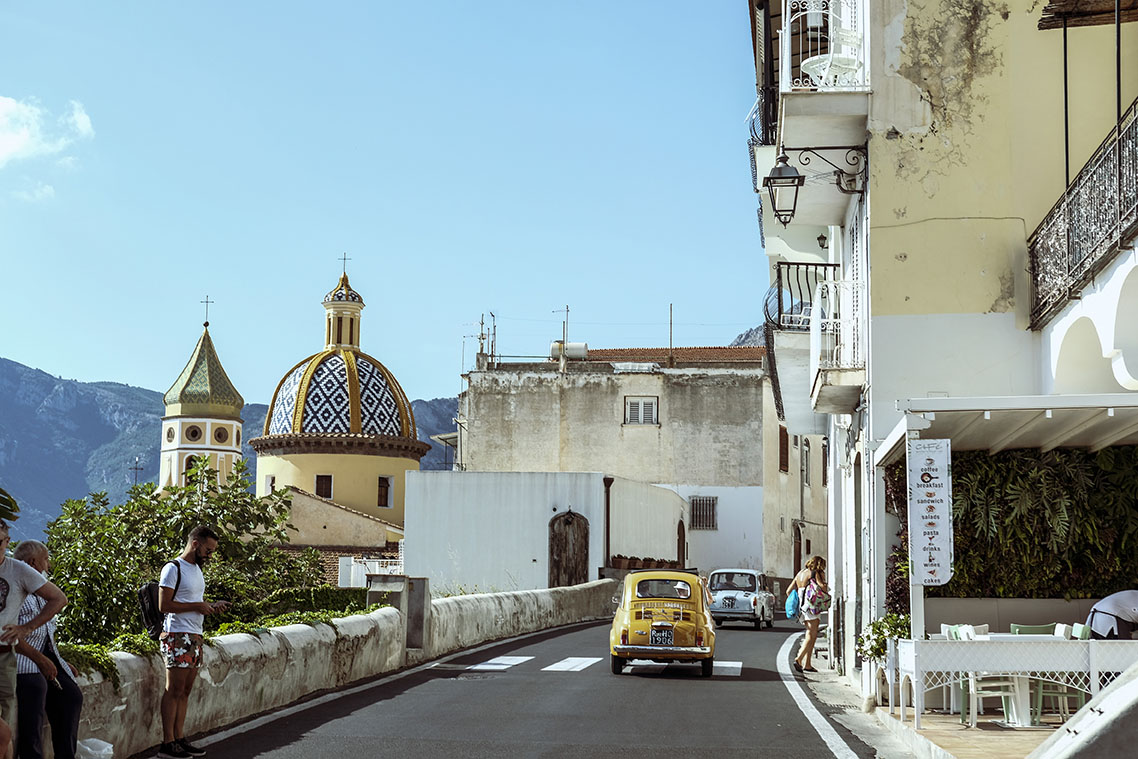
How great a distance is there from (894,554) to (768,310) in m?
8.32

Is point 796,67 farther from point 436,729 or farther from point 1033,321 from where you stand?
point 436,729

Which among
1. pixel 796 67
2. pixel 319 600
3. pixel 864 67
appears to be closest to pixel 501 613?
pixel 319 600

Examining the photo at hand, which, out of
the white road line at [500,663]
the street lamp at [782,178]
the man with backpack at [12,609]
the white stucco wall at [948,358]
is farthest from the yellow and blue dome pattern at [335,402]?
the man with backpack at [12,609]

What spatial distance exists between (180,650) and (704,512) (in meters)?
46.1

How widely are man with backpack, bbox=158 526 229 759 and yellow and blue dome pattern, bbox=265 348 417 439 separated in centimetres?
6499

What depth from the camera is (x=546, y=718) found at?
13109 millimetres

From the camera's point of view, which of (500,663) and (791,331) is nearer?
(500,663)

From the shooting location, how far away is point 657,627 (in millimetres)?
18922

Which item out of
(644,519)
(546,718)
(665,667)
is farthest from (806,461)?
(546,718)

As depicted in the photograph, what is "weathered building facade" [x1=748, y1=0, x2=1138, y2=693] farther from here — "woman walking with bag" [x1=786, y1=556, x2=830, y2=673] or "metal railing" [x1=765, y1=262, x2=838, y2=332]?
"metal railing" [x1=765, y1=262, x2=838, y2=332]

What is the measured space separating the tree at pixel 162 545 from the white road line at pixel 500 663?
141 inches

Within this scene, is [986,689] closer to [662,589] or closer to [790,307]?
[662,589]

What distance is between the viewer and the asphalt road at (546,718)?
11.0 m

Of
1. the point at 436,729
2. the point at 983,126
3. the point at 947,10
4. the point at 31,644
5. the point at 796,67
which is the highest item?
the point at 796,67
